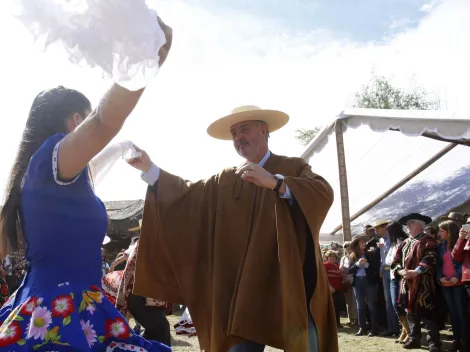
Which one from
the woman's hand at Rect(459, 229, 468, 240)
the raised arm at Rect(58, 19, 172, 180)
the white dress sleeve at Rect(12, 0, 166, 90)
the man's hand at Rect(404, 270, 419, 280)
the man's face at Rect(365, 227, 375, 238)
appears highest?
the white dress sleeve at Rect(12, 0, 166, 90)

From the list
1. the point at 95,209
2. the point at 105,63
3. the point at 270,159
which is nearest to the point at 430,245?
the point at 270,159

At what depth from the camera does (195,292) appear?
3455 millimetres

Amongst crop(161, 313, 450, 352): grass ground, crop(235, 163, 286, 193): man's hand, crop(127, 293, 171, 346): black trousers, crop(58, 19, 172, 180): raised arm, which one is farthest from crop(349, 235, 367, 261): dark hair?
crop(58, 19, 172, 180): raised arm

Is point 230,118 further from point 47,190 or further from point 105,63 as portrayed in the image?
point 105,63

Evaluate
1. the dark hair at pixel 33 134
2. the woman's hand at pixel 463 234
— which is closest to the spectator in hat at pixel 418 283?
the woman's hand at pixel 463 234

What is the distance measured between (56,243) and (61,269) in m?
0.09

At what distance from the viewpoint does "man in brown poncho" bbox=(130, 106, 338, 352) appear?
313cm

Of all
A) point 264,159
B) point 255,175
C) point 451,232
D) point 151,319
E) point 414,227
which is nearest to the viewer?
point 255,175

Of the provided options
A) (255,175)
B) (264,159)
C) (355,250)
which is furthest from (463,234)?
(255,175)

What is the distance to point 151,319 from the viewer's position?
507 centimetres

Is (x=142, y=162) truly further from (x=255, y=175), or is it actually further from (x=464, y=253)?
(x=464, y=253)

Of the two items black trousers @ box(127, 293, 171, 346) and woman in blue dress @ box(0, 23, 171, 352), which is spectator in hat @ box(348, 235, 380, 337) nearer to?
black trousers @ box(127, 293, 171, 346)

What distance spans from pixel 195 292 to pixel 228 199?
2.15ft

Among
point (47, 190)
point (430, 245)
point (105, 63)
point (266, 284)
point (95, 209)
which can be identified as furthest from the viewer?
point (430, 245)
